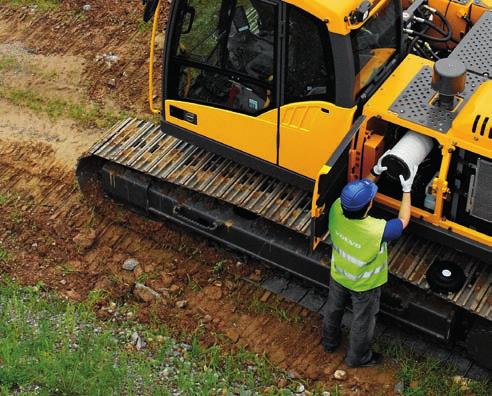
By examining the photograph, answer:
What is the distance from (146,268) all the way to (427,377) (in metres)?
2.67

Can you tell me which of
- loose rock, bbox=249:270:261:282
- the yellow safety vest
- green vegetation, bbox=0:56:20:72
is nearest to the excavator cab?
the yellow safety vest

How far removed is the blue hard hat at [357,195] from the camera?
631 centimetres

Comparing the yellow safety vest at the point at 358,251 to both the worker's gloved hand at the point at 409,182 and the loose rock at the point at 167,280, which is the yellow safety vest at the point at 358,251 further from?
the loose rock at the point at 167,280

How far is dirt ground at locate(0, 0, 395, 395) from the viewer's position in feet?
24.4

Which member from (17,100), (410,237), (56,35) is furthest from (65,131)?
(410,237)

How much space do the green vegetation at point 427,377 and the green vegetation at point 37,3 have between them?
6.71 m

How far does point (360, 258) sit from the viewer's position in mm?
6516

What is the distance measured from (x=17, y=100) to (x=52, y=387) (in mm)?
4525

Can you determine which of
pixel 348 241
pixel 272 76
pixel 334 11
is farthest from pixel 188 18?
pixel 348 241

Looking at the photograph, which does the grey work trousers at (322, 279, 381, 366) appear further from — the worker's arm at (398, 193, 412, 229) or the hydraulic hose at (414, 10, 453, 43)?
the hydraulic hose at (414, 10, 453, 43)

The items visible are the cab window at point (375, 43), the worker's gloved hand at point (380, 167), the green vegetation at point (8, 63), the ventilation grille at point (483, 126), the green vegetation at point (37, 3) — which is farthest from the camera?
the green vegetation at point (37, 3)

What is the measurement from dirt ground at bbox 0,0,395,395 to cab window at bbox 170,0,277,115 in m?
1.57

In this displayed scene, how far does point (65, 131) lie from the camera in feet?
31.6

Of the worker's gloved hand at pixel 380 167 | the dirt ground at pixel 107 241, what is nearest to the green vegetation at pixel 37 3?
the dirt ground at pixel 107 241
